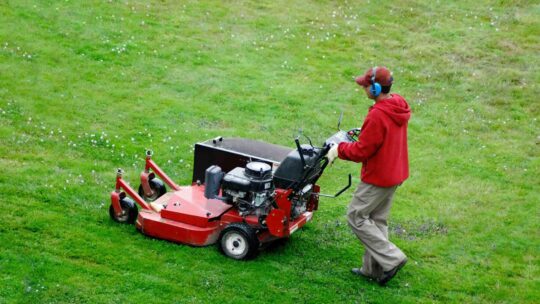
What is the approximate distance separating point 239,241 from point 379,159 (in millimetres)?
1767

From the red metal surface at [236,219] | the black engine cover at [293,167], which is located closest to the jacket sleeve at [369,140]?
the black engine cover at [293,167]

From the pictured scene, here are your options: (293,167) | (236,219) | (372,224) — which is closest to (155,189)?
(236,219)

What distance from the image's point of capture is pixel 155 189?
31.2 ft

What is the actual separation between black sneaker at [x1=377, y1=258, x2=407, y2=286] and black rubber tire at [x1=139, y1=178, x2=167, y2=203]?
2913 millimetres

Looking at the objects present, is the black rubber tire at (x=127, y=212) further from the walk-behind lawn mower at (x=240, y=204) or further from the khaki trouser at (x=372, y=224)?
the khaki trouser at (x=372, y=224)

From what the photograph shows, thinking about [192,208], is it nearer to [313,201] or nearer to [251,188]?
[251,188]

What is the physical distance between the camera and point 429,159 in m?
11.9

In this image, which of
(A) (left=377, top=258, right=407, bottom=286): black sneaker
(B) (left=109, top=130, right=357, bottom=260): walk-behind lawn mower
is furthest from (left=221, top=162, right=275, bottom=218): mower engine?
(A) (left=377, top=258, right=407, bottom=286): black sneaker

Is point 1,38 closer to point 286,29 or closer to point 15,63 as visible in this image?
point 15,63

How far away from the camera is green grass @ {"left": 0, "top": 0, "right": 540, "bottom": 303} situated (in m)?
8.07

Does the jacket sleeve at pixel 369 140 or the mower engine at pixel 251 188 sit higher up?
the jacket sleeve at pixel 369 140

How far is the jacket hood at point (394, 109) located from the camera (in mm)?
7570

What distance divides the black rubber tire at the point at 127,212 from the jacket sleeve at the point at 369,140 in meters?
2.63

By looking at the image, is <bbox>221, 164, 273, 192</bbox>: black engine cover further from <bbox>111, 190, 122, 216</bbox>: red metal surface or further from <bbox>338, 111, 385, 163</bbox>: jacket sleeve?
<bbox>111, 190, 122, 216</bbox>: red metal surface
